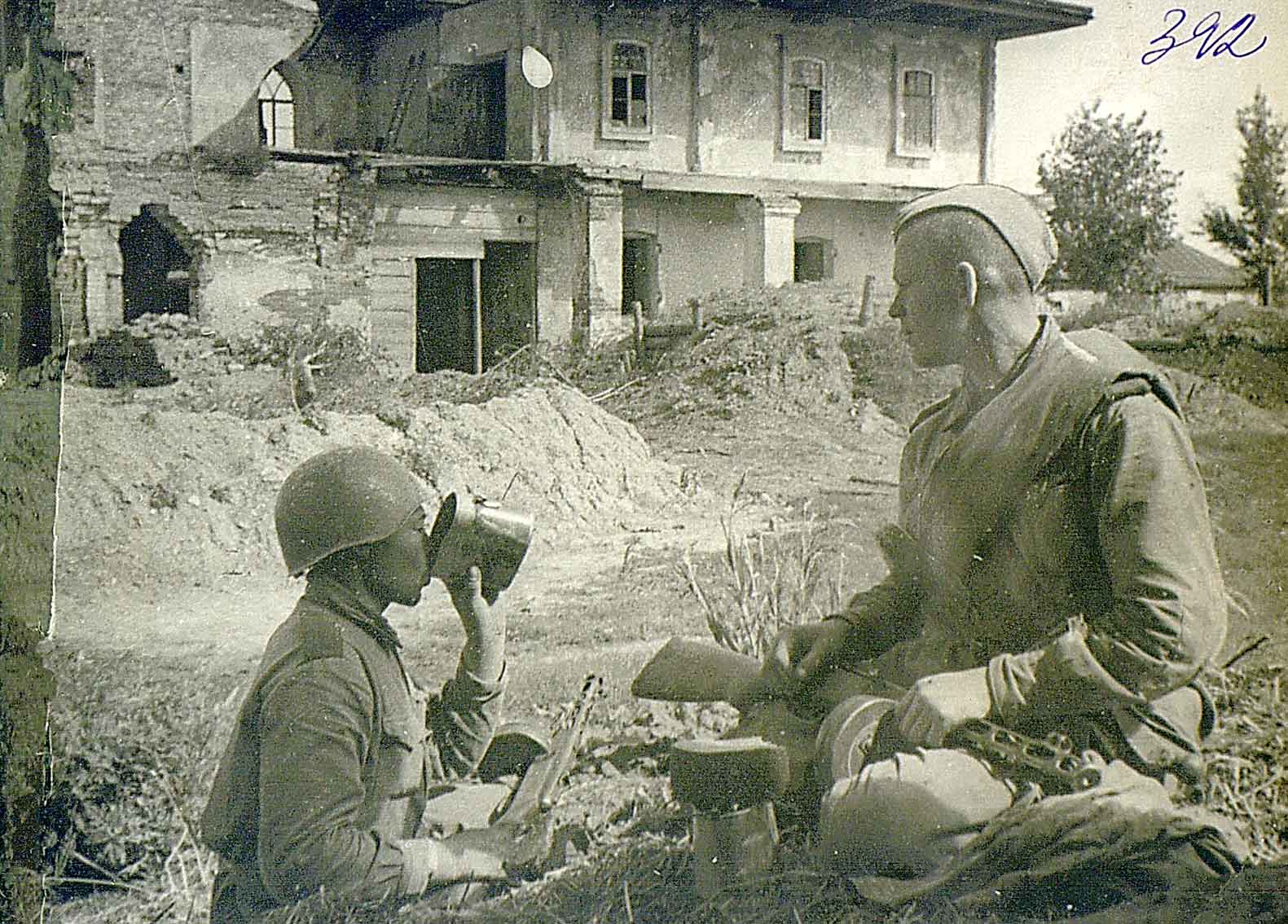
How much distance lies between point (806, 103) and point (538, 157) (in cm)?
96

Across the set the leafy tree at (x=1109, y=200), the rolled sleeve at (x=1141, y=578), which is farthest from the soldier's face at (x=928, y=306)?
the leafy tree at (x=1109, y=200)

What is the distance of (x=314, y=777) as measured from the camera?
88.4 inches

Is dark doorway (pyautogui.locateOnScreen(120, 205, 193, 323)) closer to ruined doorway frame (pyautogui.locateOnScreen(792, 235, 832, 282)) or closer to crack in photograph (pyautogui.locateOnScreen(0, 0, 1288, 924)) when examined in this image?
crack in photograph (pyautogui.locateOnScreen(0, 0, 1288, 924))

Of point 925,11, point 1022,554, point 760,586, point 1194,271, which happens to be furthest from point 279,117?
point 1022,554

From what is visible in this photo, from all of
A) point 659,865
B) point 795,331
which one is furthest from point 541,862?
point 795,331

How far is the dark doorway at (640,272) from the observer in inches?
155

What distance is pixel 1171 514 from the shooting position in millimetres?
2285

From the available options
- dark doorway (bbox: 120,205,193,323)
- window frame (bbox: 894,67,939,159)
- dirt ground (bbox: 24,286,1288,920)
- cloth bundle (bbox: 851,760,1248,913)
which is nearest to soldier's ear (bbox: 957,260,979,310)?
cloth bundle (bbox: 851,760,1248,913)

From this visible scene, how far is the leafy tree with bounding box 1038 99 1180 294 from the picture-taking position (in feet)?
11.1

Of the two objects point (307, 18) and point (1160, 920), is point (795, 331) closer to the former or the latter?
point (307, 18)

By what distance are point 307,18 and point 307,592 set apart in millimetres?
2312

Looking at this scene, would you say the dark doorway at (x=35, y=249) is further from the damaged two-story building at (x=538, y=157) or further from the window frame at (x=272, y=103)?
the window frame at (x=272, y=103)

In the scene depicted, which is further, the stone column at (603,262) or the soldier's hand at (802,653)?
the stone column at (603,262)

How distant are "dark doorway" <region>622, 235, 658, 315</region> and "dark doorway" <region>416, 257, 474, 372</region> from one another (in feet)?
1.76
